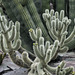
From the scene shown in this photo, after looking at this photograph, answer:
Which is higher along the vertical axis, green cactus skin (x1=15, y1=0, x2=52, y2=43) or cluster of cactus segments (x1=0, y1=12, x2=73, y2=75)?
green cactus skin (x1=15, y1=0, x2=52, y2=43)

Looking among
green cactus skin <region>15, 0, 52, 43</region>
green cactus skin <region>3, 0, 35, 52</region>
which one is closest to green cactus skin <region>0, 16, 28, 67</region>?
green cactus skin <region>3, 0, 35, 52</region>

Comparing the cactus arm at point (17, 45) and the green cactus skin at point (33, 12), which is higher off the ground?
the green cactus skin at point (33, 12)

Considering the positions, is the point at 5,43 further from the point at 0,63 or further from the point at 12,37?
the point at 0,63

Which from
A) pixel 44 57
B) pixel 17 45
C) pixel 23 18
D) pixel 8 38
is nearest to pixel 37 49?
pixel 44 57

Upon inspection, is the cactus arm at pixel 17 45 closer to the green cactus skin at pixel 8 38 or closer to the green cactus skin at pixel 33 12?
the green cactus skin at pixel 8 38

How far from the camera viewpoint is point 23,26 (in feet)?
16.2

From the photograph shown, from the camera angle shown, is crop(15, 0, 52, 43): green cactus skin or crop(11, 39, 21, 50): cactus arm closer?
crop(11, 39, 21, 50): cactus arm

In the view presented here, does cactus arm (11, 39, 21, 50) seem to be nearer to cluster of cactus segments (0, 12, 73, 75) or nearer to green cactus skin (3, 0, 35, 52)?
cluster of cactus segments (0, 12, 73, 75)

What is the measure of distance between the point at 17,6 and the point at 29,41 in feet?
3.48

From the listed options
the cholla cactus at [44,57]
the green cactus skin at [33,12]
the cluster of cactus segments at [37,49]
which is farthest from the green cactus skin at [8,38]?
the green cactus skin at [33,12]

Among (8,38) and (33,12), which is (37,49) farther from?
(33,12)

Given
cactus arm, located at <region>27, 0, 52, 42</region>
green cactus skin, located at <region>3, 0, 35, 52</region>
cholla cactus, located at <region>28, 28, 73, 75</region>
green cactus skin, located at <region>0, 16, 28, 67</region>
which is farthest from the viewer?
cactus arm, located at <region>27, 0, 52, 42</region>

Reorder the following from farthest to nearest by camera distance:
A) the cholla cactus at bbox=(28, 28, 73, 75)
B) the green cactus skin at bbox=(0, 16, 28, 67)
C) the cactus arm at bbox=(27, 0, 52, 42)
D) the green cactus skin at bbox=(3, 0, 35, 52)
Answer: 1. the cactus arm at bbox=(27, 0, 52, 42)
2. the green cactus skin at bbox=(3, 0, 35, 52)
3. the green cactus skin at bbox=(0, 16, 28, 67)
4. the cholla cactus at bbox=(28, 28, 73, 75)

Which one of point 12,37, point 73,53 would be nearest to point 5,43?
point 12,37
